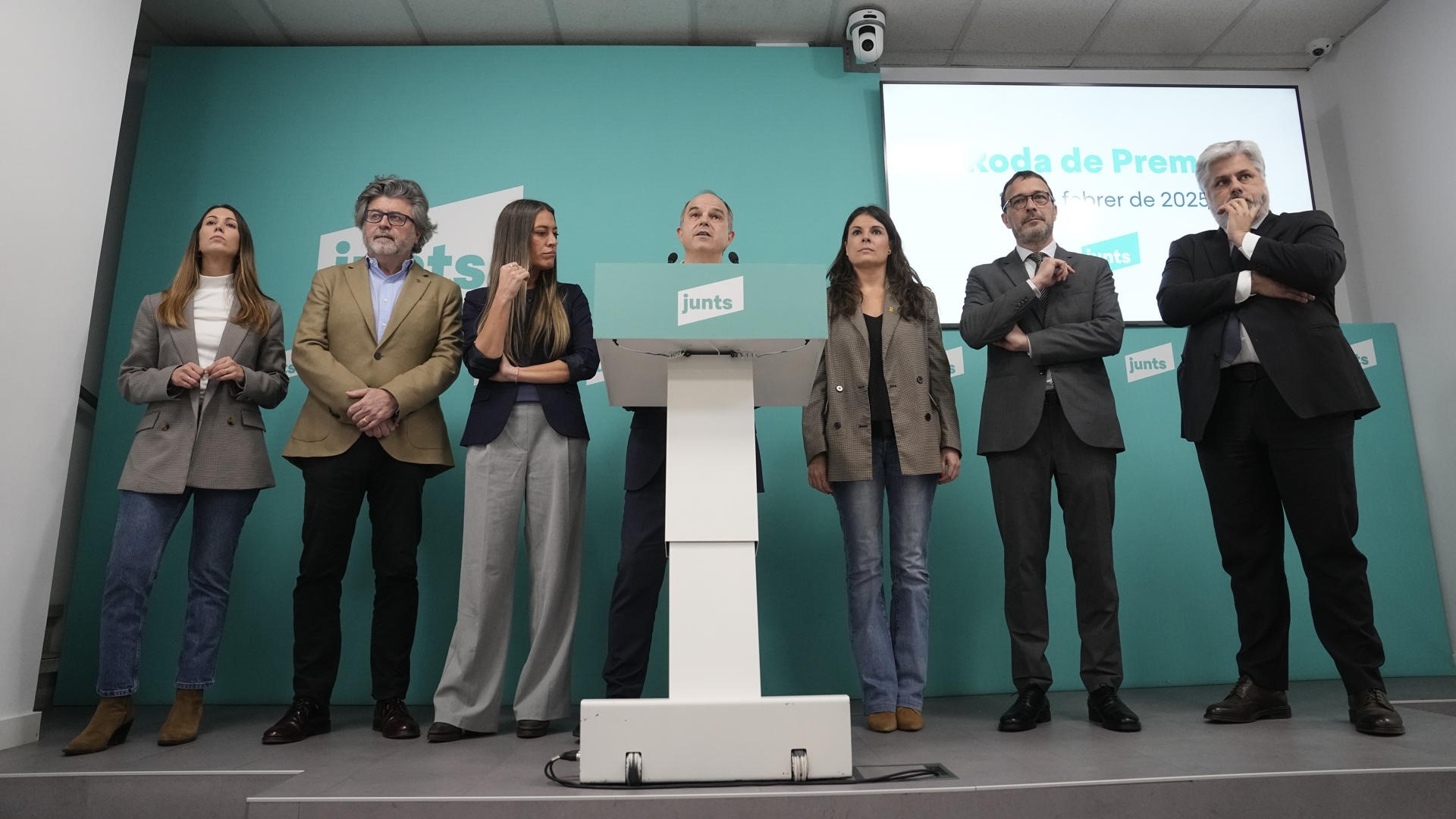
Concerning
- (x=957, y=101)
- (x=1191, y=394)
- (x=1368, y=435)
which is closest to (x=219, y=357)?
(x=1191, y=394)

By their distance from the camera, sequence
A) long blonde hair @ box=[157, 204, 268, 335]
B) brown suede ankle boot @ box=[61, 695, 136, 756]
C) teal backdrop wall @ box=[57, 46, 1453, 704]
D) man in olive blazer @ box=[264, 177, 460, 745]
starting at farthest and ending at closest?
teal backdrop wall @ box=[57, 46, 1453, 704], long blonde hair @ box=[157, 204, 268, 335], man in olive blazer @ box=[264, 177, 460, 745], brown suede ankle boot @ box=[61, 695, 136, 756]

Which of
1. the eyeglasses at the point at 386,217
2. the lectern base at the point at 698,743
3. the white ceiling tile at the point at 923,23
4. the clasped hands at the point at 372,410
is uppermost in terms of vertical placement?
the white ceiling tile at the point at 923,23

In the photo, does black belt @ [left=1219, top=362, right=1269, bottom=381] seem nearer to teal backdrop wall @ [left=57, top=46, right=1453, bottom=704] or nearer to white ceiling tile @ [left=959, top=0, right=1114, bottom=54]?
teal backdrop wall @ [left=57, top=46, right=1453, bottom=704]

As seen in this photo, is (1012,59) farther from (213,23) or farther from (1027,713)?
(213,23)

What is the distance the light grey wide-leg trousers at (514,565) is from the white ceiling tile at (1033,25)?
9.21ft

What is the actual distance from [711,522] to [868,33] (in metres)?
2.84

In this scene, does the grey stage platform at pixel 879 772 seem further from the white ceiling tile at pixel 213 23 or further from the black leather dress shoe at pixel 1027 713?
the white ceiling tile at pixel 213 23

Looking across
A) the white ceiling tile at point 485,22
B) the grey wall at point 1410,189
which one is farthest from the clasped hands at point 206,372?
the grey wall at point 1410,189

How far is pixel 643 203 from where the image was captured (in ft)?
12.3

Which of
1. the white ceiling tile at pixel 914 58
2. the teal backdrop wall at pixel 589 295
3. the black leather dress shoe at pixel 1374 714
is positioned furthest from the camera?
the white ceiling tile at pixel 914 58

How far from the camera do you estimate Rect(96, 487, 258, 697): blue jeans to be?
243 centimetres

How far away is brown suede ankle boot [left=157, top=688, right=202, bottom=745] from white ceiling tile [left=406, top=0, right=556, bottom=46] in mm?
2842

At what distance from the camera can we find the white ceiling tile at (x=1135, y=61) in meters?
4.19

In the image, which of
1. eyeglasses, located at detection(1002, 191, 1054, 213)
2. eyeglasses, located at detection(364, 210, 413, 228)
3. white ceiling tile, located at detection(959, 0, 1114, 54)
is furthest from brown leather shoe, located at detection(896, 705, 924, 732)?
white ceiling tile, located at detection(959, 0, 1114, 54)
